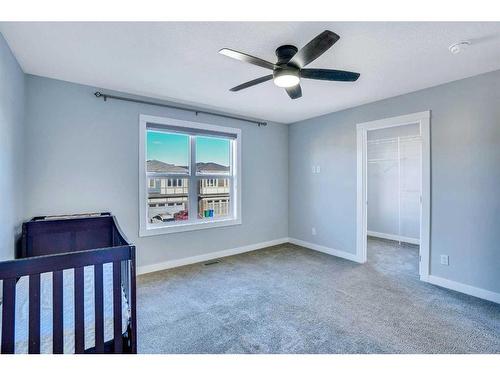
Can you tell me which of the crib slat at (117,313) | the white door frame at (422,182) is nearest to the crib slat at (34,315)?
the crib slat at (117,313)

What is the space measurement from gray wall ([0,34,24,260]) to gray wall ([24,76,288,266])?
191mm

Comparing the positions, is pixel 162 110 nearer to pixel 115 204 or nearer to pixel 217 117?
pixel 217 117

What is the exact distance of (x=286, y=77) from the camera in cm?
204

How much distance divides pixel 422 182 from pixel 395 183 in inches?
85.8

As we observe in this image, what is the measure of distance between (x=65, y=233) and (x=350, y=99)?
378 cm

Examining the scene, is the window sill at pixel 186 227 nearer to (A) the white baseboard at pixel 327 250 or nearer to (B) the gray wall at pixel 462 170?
(A) the white baseboard at pixel 327 250

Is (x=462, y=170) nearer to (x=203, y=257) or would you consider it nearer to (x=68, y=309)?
(x=203, y=257)

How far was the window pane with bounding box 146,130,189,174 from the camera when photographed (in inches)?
141

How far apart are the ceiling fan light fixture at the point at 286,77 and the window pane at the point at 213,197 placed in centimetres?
231

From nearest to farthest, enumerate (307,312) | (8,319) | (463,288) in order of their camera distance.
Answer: (8,319)
(307,312)
(463,288)

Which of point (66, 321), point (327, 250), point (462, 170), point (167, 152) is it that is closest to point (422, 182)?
point (462, 170)

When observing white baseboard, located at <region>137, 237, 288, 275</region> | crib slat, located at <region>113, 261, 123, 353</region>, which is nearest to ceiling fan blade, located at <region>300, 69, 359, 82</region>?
crib slat, located at <region>113, 261, 123, 353</region>

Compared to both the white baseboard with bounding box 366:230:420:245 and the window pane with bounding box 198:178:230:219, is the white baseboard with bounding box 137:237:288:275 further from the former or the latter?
the white baseboard with bounding box 366:230:420:245

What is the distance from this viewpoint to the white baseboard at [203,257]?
3.46 m
